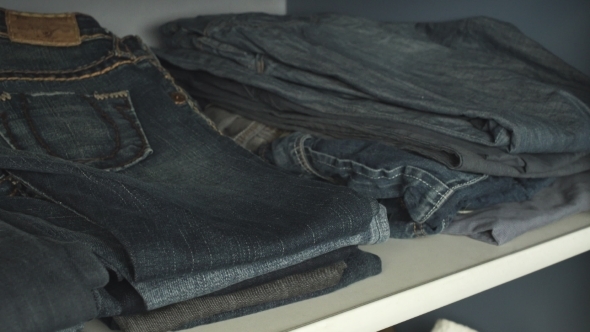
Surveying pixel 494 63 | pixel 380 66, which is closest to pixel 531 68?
pixel 494 63

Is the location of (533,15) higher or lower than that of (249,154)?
higher

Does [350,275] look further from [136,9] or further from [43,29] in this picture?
[136,9]

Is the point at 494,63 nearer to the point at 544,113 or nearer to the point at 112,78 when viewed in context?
the point at 544,113

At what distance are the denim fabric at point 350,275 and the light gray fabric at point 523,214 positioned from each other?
13 cm

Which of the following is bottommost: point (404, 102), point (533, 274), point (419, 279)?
point (533, 274)

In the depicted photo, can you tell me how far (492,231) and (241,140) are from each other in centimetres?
32

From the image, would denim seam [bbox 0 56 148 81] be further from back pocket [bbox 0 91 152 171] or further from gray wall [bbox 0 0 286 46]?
gray wall [bbox 0 0 286 46]

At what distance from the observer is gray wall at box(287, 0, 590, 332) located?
0.87 metres

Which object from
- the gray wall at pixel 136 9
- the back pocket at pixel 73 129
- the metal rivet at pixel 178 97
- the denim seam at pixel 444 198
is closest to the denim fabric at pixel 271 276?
the denim seam at pixel 444 198

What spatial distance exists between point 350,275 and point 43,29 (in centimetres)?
49

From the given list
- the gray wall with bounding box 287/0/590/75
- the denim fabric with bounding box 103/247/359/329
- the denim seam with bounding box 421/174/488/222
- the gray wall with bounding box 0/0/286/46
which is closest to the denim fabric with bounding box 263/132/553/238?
the denim seam with bounding box 421/174/488/222

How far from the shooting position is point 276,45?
0.84 metres

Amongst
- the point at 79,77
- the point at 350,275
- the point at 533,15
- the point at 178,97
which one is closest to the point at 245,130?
the point at 178,97

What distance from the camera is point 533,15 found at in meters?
0.90
